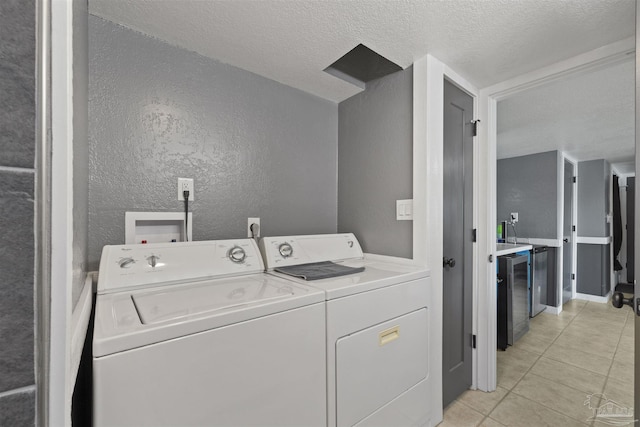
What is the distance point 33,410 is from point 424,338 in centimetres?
154

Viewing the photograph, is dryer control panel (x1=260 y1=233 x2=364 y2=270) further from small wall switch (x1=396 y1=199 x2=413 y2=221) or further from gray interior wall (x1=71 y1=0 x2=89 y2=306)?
gray interior wall (x1=71 y1=0 x2=89 y2=306)

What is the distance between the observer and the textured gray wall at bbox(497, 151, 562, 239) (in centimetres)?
384

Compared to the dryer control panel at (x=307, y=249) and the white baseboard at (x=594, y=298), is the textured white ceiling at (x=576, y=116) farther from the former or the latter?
the white baseboard at (x=594, y=298)

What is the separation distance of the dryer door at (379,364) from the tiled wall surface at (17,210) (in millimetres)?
922

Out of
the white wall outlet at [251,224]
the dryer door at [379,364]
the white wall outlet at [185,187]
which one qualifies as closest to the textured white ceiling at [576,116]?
the dryer door at [379,364]

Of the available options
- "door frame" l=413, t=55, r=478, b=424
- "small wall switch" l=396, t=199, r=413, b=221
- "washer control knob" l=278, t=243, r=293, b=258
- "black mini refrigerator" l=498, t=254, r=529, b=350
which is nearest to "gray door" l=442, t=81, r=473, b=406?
"door frame" l=413, t=55, r=478, b=424

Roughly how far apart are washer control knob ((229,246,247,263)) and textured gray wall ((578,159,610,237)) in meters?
5.58

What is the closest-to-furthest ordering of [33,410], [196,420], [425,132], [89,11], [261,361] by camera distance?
[33,410] < [196,420] < [261,361] < [89,11] < [425,132]

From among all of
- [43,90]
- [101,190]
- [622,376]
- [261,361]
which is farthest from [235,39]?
Answer: [622,376]

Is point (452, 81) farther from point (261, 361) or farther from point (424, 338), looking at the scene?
point (261, 361)

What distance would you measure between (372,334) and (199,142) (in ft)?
4.46

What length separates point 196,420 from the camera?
771 mm

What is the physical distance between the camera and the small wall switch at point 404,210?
1690mm

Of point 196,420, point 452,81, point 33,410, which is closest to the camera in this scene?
point 33,410
